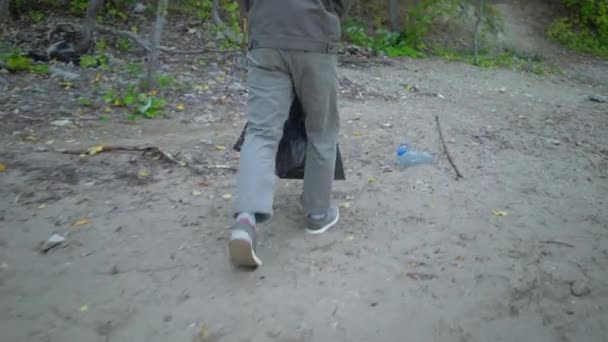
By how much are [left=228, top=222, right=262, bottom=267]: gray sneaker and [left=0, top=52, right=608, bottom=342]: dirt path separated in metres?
0.11

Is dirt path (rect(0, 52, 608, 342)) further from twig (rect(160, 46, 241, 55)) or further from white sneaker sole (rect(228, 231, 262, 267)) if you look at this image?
twig (rect(160, 46, 241, 55))

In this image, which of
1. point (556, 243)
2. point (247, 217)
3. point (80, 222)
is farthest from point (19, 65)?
point (556, 243)

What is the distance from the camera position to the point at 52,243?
2779 mm

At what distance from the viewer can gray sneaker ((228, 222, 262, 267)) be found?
238cm

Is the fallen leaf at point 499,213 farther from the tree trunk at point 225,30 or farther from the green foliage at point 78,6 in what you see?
the green foliage at point 78,6

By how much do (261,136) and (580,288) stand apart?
1.65 metres

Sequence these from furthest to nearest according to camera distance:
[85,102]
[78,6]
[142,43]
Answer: [78,6]
[142,43]
[85,102]

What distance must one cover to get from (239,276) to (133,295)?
49 cm

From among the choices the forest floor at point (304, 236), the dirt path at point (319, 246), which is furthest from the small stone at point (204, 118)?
the dirt path at point (319, 246)

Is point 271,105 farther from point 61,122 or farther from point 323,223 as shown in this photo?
point 61,122

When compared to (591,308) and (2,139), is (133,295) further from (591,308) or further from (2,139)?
(2,139)

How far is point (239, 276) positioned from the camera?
2.55 metres

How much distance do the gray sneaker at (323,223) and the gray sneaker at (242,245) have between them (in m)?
0.53

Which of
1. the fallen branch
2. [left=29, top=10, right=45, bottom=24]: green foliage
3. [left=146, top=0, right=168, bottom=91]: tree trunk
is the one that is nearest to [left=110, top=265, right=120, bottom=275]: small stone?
[left=146, top=0, right=168, bottom=91]: tree trunk
